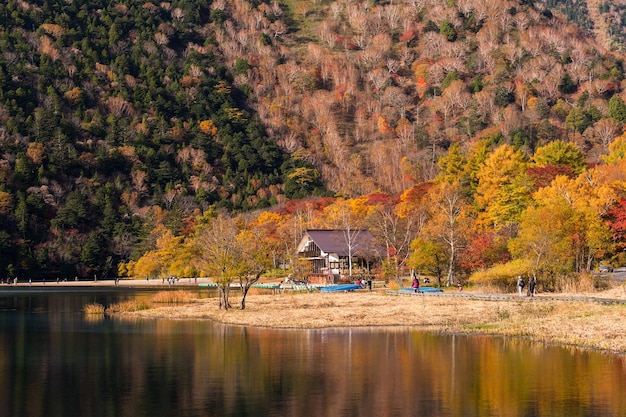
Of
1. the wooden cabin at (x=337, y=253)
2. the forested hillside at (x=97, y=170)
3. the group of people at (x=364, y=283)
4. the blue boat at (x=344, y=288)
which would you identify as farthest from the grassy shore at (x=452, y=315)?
the forested hillside at (x=97, y=170)

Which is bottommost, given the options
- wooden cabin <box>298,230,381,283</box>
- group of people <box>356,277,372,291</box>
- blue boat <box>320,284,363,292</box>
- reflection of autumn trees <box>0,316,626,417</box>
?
reflection of autumn trees <box>0,316,626,417</box>

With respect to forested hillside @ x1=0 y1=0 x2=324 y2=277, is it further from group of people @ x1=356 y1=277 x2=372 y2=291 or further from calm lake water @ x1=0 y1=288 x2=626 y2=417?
calm lake water @ x1=0 y1=288 x2=626 y2=417

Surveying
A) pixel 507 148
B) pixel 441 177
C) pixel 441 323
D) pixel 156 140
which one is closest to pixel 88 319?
pixel 441 323

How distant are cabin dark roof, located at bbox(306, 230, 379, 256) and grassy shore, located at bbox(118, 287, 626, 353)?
3049 cm

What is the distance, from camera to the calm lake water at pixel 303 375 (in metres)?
22.9

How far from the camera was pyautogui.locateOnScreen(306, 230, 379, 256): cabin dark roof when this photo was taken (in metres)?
87.6

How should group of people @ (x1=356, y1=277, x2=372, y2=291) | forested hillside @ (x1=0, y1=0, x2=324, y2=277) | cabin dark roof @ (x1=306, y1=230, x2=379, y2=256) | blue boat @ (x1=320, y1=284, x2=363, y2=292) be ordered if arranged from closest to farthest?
blue boat @ (x1=320, y1=284, x2=363, y2=292) < group of people @ (x1=356, y1=277, x2=372, y2=291) < cabin dark roof @ (x1=306, y1=230, x2=379, y2=256) < forested hillside @ (x1=0, y1=0, x2=324, y2=277)

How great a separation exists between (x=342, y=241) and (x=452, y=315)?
5107 cm

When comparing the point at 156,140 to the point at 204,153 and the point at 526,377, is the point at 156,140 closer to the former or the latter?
the point at 204,153

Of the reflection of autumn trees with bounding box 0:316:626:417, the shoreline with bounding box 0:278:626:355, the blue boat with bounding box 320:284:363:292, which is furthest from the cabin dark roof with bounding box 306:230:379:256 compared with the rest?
the reflection of autumn trees with bounding box 0:316:626:417

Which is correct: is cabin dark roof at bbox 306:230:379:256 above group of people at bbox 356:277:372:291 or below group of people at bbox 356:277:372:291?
above

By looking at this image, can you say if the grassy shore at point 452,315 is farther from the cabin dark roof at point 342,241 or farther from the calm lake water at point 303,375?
the cabin dark roof at point 342,241

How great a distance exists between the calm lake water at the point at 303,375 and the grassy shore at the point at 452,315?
197 centimetres

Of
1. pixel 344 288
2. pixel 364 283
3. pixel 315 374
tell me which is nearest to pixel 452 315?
pixel 315 374
